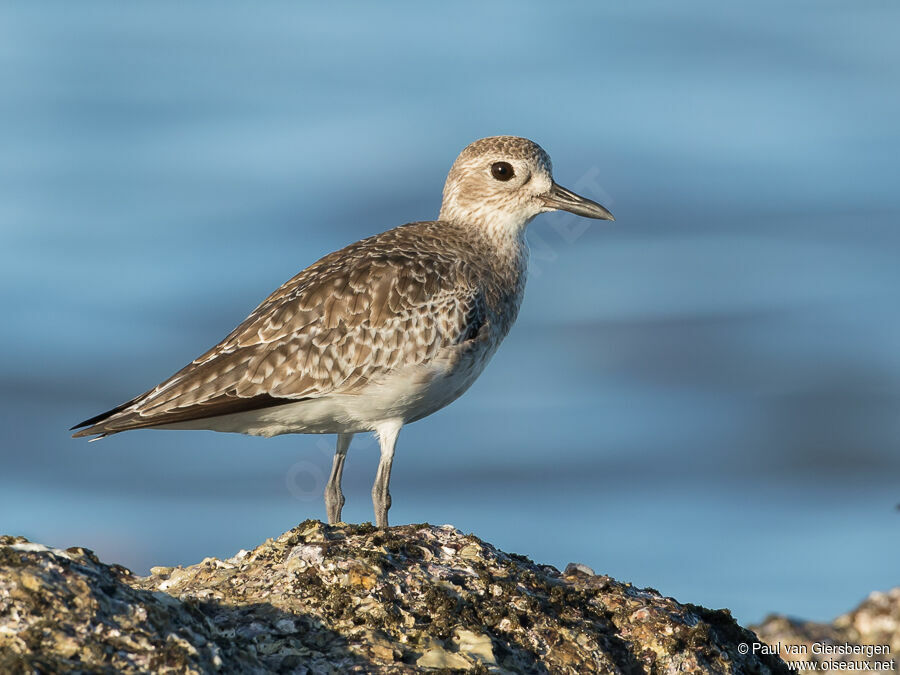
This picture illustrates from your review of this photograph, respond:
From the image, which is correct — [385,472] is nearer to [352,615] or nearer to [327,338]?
[327,338]

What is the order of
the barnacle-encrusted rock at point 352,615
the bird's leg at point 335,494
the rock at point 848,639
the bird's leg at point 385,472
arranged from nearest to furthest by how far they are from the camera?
the barnacle-encrusted rock at point 352,615 < the rock at point 848,639 < the bird's leg at point 385,472 < the bird's leg at point 335,494

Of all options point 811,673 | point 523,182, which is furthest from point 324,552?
point 523,182

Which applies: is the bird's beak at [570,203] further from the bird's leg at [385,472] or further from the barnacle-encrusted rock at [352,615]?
the barnacle-encrusted rock at [352,615]

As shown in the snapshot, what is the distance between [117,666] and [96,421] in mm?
5348

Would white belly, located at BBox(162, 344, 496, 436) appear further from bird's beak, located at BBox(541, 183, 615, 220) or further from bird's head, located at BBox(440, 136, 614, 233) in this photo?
bird's beak, located at BBox(541, 183, 615, 220)

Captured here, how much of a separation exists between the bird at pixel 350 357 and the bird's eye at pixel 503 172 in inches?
45.4

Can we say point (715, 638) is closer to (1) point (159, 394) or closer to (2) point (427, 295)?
(2) point (427, 295)

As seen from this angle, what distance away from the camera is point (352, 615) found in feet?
16.9

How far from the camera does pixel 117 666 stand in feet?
12.9

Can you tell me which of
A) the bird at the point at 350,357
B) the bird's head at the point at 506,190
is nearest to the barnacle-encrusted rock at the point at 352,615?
the bird at the point at 350,357

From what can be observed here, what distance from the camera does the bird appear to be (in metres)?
9.05

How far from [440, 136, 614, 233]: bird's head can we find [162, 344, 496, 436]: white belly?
2034mm

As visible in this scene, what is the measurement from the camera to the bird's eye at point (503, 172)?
11023mm


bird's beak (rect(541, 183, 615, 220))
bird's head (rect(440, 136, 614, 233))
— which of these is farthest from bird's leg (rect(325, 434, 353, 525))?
bird's beak (rect(541, 183, 615, 220))
